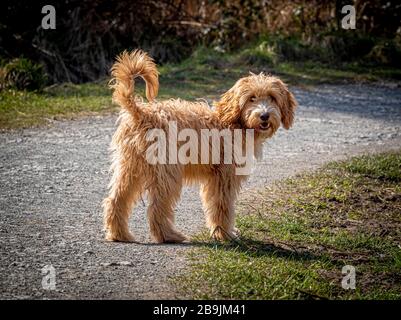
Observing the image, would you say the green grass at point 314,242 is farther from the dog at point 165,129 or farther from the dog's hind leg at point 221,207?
the dog at point 165,129

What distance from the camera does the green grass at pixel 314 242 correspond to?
5211 millimetres

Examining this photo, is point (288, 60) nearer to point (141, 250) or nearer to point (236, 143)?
point (236, 143)

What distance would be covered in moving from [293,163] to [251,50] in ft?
21.5

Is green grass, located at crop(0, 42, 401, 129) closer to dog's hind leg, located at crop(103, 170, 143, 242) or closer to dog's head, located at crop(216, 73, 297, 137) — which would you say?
dog's hind leg, located at crop(103, 170, 143, 242)

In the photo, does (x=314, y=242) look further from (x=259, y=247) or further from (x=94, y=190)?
(x=94, y=190)

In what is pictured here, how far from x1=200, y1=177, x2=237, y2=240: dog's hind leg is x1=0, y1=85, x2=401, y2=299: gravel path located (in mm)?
381

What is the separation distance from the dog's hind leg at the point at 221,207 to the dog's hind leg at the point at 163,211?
429 mm

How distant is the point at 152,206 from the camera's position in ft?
19.5

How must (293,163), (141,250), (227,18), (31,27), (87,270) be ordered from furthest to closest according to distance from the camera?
(227,18), (31,27), (293,163), (141,250), (87,270)

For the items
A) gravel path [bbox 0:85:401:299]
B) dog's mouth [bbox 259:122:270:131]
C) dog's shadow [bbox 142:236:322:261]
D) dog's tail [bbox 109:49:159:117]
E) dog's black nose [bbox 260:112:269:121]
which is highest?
dog's tail [bbox 109:49:159:117]

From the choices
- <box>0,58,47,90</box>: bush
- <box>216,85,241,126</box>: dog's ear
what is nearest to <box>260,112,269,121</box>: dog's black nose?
<box>216,85,241,126</box>: dog's ear

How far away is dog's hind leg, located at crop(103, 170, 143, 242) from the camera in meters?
6.00

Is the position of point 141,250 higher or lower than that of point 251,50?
lower
